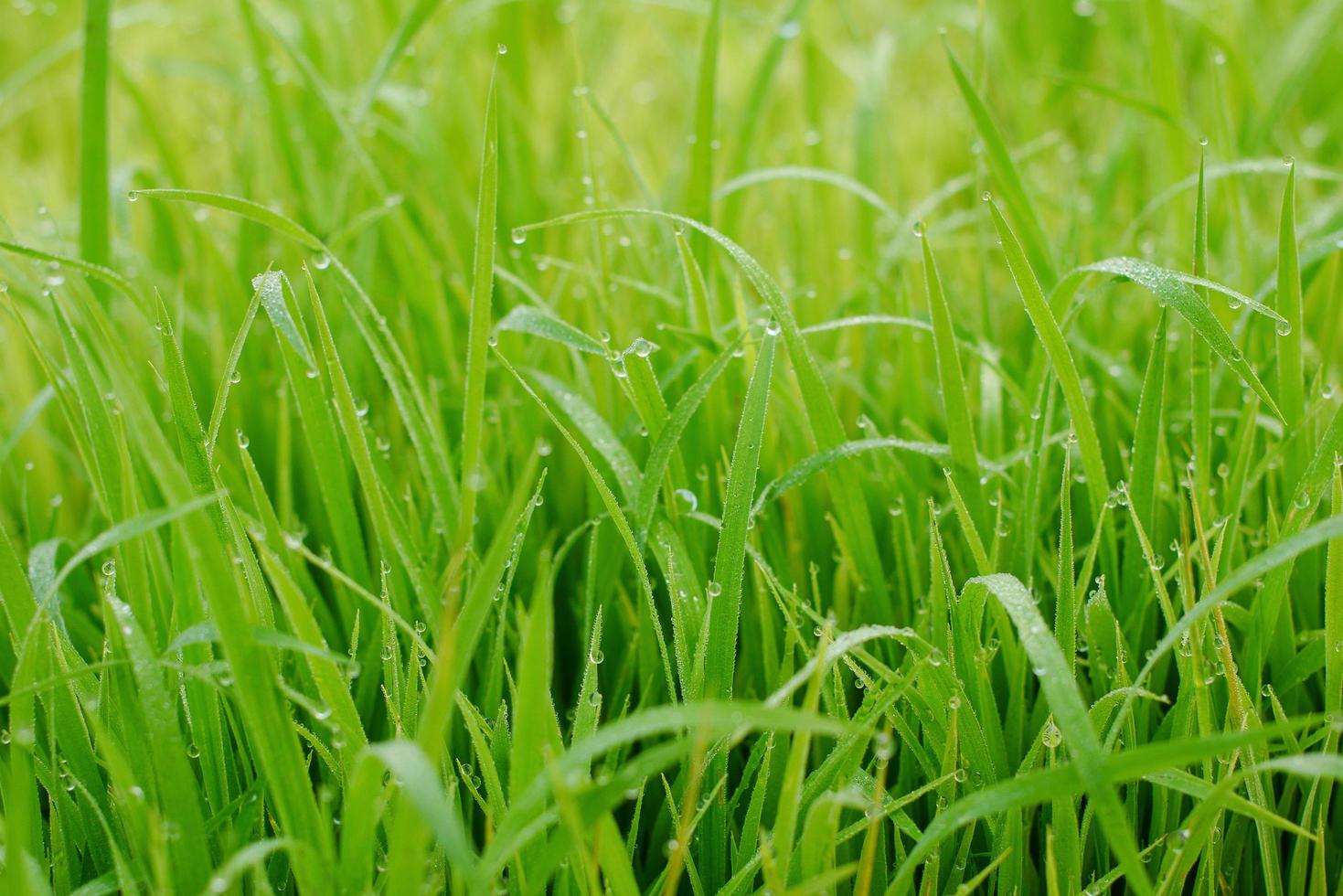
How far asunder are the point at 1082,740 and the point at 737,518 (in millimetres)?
229

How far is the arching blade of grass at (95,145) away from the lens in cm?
95

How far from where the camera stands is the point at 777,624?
33.8 inches

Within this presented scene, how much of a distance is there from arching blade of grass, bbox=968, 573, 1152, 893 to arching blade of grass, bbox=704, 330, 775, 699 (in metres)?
0.17

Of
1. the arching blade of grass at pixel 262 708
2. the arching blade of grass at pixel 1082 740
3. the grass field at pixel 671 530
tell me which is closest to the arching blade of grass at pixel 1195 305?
the grass field at pixel 671 530

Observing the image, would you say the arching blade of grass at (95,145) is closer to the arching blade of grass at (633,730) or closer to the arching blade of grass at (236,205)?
the arching blade of grass at (236,205)

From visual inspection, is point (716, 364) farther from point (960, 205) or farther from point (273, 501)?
point (960, 205)

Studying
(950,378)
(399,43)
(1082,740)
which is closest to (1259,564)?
(1082,740)

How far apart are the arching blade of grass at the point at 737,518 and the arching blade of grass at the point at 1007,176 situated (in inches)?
12.6

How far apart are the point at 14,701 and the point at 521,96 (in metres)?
1.03

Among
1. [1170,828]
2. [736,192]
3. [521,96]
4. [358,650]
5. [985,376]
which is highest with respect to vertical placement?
[521,96]

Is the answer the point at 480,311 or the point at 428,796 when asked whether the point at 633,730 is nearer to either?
the point at 428,796

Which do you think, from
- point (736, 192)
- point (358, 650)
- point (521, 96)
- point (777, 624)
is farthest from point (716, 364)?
point (521, 96)

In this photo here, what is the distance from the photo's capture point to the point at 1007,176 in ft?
3.07

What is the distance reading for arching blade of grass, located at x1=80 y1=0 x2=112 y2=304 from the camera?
3.13ft
